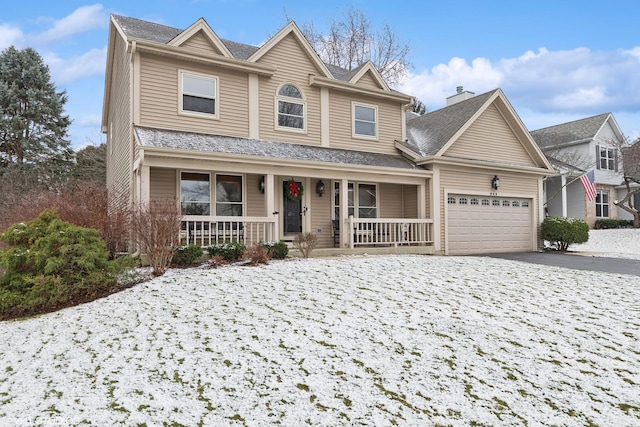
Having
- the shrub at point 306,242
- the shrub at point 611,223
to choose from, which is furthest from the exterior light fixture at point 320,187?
the shrub at point 611,223

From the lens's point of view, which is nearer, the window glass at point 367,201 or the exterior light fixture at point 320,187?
the exterior light fixture at point 320,187

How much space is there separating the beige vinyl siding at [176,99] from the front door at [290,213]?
2.09 meters

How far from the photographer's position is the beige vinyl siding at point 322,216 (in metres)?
13.3

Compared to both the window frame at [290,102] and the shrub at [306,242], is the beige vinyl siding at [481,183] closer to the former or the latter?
the window frame at [290,102]

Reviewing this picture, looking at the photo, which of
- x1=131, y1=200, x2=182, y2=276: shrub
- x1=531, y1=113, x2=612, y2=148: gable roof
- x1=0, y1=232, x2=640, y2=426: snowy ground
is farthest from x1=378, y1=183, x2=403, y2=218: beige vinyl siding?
x1=531, y1=113, x2=612, y2=148: gable roof

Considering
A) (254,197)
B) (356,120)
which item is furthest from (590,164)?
(254,197)

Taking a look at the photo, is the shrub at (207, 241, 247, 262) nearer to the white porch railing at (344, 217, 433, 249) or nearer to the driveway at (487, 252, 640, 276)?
the white porch railing at (344, 217, 433, 249)

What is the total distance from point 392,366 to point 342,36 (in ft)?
88.4

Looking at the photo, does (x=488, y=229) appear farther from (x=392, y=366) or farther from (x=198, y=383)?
(x=198, y=383)

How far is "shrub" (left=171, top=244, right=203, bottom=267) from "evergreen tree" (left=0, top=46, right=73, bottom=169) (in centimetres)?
2102

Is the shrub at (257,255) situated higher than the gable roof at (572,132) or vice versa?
the gable roof at (572,132)

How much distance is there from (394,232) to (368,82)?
549 centimetres

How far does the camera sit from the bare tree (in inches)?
1080

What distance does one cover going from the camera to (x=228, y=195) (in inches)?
470
